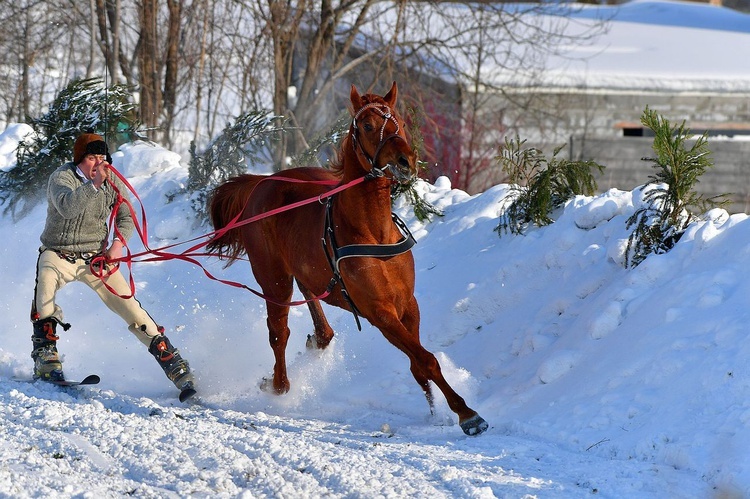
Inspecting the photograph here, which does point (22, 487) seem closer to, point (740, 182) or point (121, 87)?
point (121, 87)

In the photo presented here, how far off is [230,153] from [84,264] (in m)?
4.20

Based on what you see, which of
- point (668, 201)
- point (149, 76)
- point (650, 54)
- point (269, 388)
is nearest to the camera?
point (668, 201)

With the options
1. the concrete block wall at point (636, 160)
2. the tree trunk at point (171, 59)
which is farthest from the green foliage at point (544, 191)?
the concrete block wall at point (636, 160)

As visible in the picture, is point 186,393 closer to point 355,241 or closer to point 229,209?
point 355,241

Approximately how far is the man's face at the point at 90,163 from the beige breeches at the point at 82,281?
597 mm

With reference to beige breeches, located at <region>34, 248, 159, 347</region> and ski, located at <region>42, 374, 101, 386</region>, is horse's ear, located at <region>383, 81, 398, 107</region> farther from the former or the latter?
ski, located at <region>42, 374, 101, 386</region>

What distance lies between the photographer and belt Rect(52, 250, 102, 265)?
678 centimetres

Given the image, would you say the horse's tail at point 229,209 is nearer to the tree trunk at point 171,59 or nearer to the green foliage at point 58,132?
the green foliage at point 58,132

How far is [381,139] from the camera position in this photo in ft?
18.8

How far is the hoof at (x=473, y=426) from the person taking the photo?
225 inches

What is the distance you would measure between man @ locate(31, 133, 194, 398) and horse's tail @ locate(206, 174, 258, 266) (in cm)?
107

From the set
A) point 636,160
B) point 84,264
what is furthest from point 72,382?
point 636,160

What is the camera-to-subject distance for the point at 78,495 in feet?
14.5

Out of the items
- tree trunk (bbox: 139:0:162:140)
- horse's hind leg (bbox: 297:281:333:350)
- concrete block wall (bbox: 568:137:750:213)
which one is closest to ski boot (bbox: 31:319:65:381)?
horse's hind leg (bbox: 297:281:333:350)
